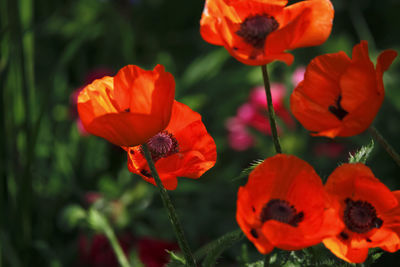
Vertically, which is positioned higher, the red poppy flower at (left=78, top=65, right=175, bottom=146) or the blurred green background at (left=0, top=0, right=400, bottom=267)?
the red poppy flower at (left=78, top=65, right=175, bottom=146)

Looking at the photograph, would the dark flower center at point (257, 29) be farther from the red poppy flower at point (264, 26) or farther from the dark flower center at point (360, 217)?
the dark flower center at point (360, 217)

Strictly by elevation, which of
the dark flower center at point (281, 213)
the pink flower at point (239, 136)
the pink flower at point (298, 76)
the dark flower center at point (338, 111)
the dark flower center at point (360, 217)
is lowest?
the pink flower at point (239, 136)

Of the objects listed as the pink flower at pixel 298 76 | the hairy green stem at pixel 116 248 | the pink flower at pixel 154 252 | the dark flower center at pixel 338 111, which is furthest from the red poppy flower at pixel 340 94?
the pink flower at pixel 298 76

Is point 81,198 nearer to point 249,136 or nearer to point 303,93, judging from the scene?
point 249,136

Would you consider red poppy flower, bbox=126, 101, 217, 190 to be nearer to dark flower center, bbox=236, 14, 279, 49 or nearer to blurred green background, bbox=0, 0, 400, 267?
dark flower center, bbox=236, 14, 279, 49

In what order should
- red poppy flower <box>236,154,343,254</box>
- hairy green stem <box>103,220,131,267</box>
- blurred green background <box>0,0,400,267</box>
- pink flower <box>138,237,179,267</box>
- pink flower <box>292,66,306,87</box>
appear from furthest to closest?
pink flower <box>292,66,306,87</box>
blurred green background <box>0,0,400,267</box>
pink flower <box>138,237,179,267</box>
hairy green stem <box>103,220,131,267</box>
red poppy flower <box>236,154,343,254</box>

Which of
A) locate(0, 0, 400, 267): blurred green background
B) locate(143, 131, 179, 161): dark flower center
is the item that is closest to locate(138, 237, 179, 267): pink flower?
locate(0, 0, 400, 267): blurred green background

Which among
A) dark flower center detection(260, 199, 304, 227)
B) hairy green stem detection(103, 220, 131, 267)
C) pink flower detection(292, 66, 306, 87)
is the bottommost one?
pink flower detection(292, 66, 306, 87)
